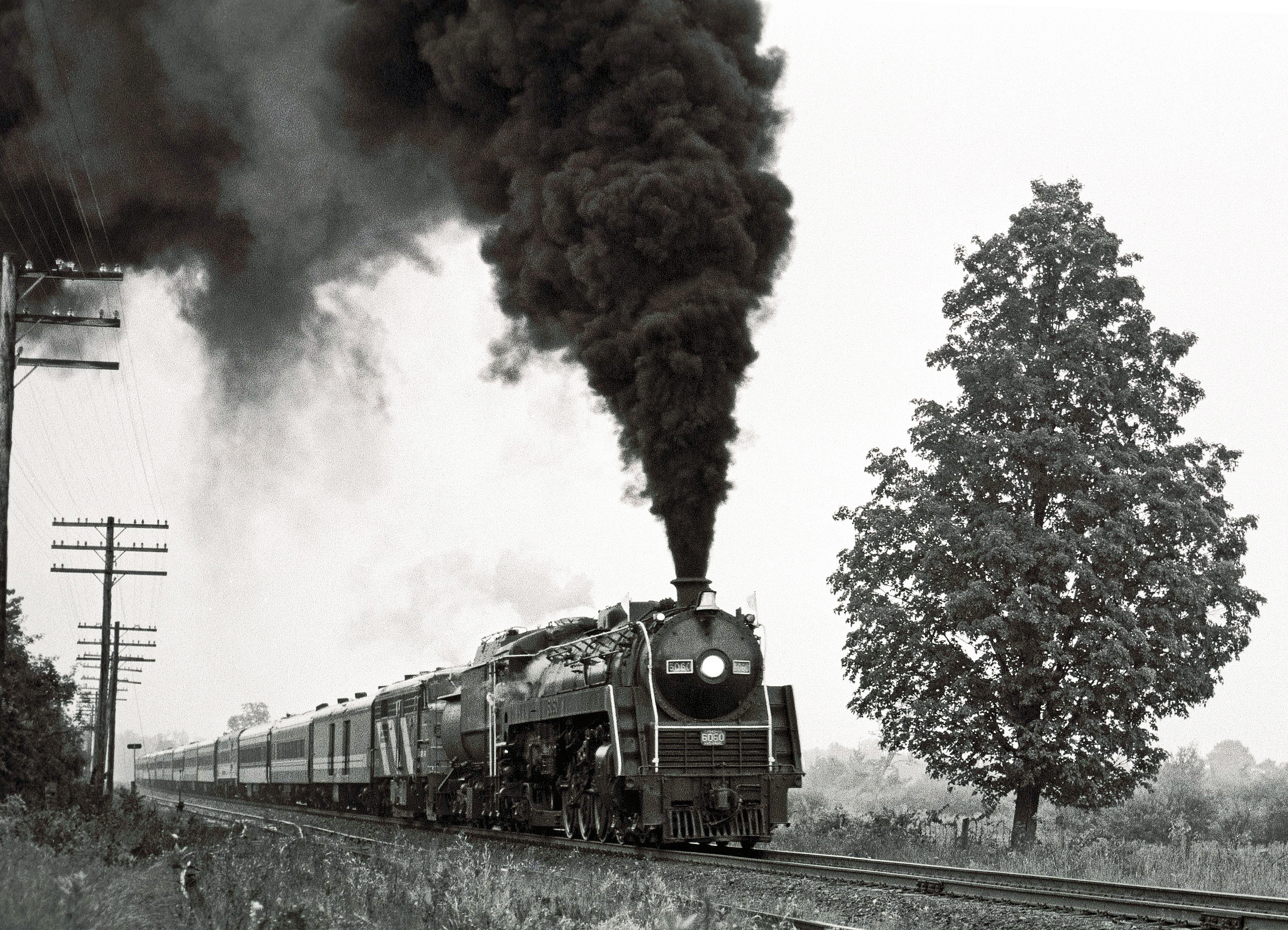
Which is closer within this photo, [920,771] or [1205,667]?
[1205,667]

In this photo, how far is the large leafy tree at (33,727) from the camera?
2236cm

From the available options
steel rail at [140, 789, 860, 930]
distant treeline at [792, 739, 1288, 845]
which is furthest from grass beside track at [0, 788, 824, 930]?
distant treeline at [792, 739, 1288, 845]

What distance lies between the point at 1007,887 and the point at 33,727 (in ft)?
61.6

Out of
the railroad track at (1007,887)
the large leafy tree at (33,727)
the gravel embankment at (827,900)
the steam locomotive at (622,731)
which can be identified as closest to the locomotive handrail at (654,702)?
the steam locomotive at (622,731)

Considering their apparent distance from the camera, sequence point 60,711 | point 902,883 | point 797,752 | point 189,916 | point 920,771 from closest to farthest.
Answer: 1. point 189,916
2. point 902,883
3. point 797,752
4. point 60,711
5. point 920,771

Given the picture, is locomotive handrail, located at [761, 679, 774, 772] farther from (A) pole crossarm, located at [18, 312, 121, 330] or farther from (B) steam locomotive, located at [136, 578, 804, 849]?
(A) pole crossarm, located at [18, 312, 121, 330]

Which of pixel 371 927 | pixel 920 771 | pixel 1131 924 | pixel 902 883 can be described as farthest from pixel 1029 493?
pixel 920 771

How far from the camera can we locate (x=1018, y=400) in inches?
863

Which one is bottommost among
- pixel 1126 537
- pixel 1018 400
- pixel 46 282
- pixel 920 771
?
pixel 920 771

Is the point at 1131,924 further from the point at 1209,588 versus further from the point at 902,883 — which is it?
the point at 1209,588

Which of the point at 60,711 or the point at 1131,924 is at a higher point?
the point at 60,711

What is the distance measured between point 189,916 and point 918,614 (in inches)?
592

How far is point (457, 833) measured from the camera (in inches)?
893

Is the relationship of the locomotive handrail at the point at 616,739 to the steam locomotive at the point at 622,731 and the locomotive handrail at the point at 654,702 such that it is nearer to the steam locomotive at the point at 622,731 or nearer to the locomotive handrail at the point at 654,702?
the steam locomotive at the point at 622,731
